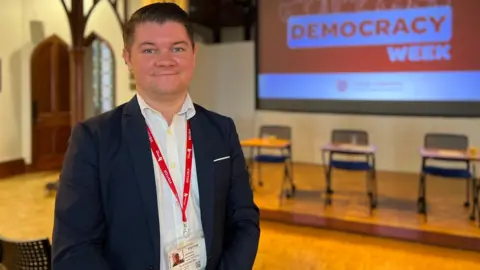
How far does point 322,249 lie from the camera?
439 cm

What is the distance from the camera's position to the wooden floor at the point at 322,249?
13.0 feet

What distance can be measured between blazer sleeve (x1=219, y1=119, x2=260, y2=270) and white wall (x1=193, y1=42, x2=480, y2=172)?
263 inches

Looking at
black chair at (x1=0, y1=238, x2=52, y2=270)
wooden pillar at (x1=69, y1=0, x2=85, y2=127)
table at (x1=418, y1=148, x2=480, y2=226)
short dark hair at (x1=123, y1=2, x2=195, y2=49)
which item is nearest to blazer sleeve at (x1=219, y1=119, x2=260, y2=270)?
short dark hair at (x1=123, y1=2, x2=195, y2=49)

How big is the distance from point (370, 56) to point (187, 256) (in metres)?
6.91

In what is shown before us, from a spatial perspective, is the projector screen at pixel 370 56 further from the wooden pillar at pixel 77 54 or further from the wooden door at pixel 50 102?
the wooden door at pixel 50 102

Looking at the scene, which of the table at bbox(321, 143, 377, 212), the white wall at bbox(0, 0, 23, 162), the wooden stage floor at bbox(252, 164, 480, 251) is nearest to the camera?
the wooden stage floor at bbox(252, 164, 480, 251)

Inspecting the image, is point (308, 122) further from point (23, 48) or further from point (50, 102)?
point (23, 48)

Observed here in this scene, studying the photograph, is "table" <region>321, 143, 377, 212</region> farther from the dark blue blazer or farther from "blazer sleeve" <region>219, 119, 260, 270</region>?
the dark blue blazer

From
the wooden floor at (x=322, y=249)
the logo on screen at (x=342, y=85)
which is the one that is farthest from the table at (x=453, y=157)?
the logo on screen at (x=342, y=85)

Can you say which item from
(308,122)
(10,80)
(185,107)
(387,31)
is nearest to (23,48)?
(10,80)

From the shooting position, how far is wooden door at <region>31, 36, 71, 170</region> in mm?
7945

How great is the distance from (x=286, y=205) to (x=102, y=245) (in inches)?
175

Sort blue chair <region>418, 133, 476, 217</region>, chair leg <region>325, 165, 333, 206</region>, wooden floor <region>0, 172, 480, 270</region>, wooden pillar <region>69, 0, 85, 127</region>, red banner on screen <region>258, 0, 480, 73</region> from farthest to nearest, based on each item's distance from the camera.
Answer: red banner on screen <region>258, 0, 480, 73</region> < wooden pillar <region>69, 0, 85, 127</region> < chair leg <region>325, 165, 333, 206</region> < blue chair <region>418, 133, 476, 217</region> < wooden floor <region>0, 172, 480, 270</region>

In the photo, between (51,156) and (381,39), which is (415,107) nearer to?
(381,39)
